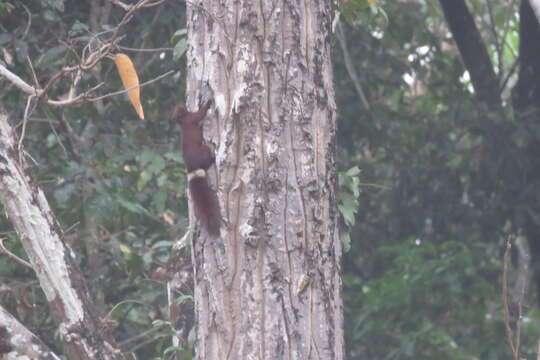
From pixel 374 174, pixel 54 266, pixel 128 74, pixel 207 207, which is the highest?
pixel 374 174

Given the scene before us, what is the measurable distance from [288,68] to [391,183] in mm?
4572

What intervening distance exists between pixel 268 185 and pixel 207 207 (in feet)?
0.53

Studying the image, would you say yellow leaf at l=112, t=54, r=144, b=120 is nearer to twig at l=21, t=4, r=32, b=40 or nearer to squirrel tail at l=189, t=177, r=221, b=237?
squirrel tail at l=189, t=177, r=221, b=237

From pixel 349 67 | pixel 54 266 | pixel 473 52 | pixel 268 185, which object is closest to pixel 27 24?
pixel 349 67

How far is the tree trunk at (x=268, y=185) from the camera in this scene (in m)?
2.38

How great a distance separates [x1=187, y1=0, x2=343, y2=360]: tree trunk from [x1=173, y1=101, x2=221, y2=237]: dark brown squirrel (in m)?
0.02

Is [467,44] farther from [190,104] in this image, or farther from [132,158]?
[190,104]

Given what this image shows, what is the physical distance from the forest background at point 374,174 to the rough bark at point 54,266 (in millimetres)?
1025

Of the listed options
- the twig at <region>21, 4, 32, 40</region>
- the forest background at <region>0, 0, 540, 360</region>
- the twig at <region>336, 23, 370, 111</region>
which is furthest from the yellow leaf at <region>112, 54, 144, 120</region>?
the twig at <region>336, 23, 370, 111</region>

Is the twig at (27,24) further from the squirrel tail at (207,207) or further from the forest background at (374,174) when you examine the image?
the squirrel tail at (207,207)

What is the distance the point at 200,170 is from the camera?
96.3 inches

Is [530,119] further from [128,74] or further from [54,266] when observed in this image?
[54,266]

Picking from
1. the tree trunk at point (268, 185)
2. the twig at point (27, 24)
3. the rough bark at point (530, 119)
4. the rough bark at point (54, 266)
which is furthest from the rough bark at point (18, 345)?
the rough bark at point (530, 119)

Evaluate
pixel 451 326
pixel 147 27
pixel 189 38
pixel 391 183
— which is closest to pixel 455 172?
pixel 391 183
